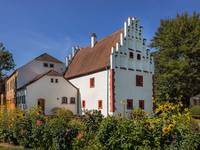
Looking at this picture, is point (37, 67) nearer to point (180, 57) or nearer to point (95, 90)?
point (95, 90)

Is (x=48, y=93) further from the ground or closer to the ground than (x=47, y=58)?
closer to the ground

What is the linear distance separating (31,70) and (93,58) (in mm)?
9606

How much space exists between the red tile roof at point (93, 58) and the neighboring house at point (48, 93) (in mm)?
3067

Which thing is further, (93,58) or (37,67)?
(37,67)

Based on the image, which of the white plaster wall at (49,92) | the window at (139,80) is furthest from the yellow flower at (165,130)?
the white plaster wall at (49,92)

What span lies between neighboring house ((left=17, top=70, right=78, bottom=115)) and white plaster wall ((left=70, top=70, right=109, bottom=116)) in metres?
1.35

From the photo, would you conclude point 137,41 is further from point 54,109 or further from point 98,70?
point 54,109

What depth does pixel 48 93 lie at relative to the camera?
138ft

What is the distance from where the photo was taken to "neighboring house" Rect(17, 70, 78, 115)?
1615 inches

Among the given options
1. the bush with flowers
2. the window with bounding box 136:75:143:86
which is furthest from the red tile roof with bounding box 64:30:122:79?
the bush with flowers

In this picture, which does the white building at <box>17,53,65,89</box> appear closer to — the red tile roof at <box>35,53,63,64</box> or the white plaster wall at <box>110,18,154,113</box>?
the red tile roof at <box>35,53,63,64</box>

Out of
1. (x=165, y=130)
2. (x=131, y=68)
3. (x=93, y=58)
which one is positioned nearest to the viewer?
(x=165, y=130)

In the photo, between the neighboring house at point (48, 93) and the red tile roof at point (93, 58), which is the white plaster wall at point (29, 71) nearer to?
the neighboring house at point (48, 93)

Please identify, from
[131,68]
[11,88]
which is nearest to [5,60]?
[11,88]
